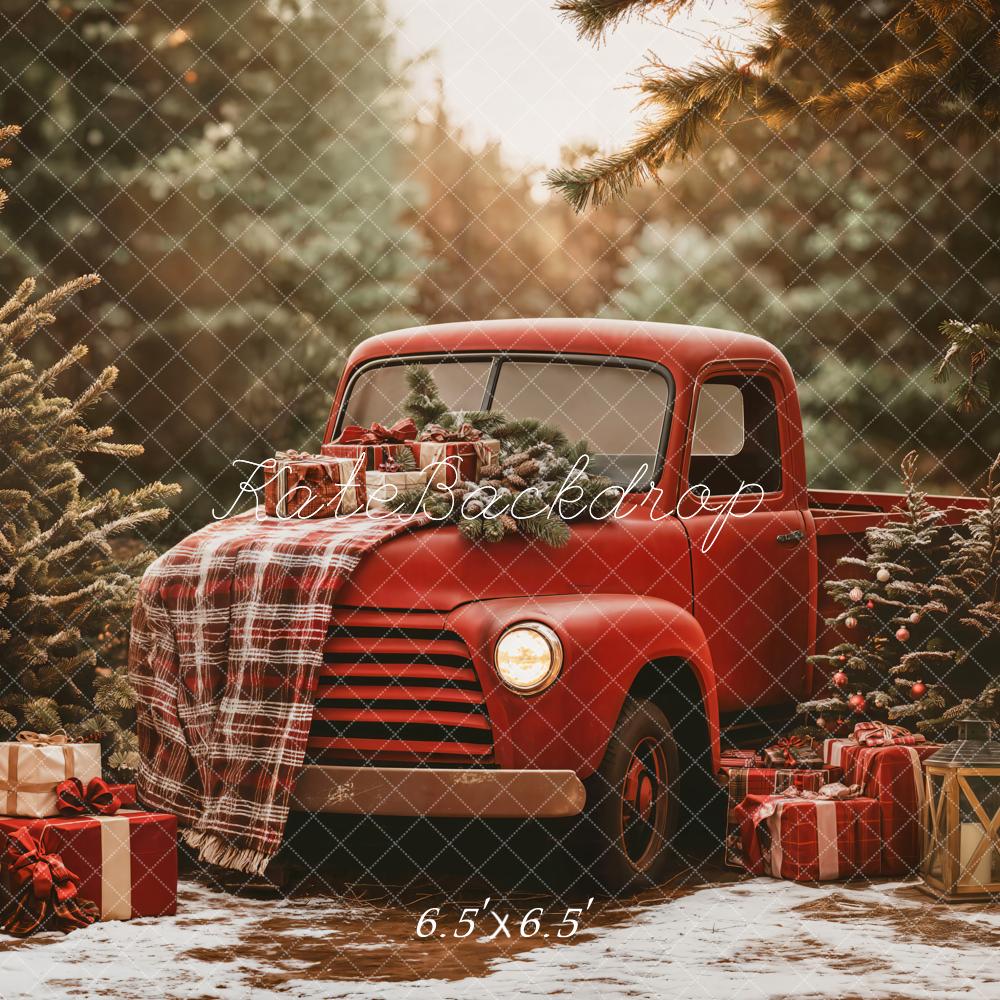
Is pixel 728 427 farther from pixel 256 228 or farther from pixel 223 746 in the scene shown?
pixel 256 228

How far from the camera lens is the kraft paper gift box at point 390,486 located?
620cm

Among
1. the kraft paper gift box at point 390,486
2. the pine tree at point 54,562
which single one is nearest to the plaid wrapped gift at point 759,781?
the kraft paper gift box at point 390,486

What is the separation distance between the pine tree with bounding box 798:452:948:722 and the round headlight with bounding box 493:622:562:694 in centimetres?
199

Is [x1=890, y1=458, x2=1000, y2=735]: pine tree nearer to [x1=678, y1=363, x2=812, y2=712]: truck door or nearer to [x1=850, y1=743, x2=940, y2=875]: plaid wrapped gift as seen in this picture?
[x1=850, y1=743, x2=940, y2=875]: plaid wrapped gift

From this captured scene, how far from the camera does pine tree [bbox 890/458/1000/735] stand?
684cm

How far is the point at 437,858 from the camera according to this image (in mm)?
6309

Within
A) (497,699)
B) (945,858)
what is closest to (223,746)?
(497,699)

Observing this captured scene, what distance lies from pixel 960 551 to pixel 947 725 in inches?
29.7

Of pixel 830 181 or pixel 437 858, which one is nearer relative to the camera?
pixel 437 858

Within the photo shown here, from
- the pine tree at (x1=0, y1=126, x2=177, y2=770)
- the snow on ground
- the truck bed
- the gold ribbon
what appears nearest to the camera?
the snow on ground

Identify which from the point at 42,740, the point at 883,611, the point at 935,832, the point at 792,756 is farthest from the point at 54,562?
the point at 935,832

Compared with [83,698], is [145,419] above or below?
above

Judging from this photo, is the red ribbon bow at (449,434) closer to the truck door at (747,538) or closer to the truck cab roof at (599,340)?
the truck cab roof at (599,340)

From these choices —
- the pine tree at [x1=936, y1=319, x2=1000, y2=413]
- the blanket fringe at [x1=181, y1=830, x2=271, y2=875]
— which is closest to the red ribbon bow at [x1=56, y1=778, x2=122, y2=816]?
the blanket fringe at [x1=181, y1=830, x2=271, y2=875]
